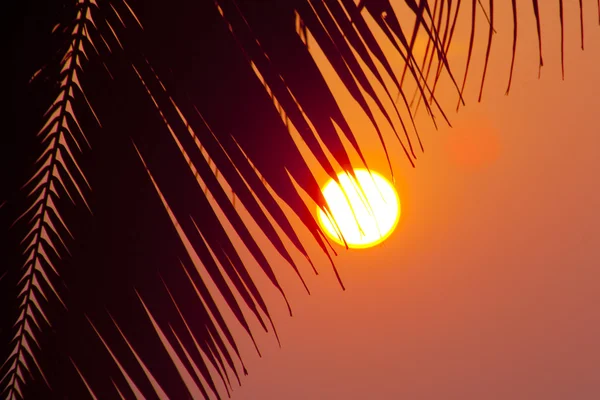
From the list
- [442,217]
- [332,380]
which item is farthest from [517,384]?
[442,217]

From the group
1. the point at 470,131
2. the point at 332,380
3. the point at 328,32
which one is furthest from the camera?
the point at 332,380

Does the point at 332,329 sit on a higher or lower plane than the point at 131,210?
higher

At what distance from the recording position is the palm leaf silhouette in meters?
0.40

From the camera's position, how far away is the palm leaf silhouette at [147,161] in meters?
0.40

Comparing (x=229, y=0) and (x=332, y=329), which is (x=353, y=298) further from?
(x=229, y=0)

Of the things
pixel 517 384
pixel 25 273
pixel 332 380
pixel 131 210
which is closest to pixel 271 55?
pixel 131 210

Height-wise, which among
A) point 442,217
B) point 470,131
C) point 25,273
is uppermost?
point 470,131

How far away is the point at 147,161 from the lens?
479 millimetres

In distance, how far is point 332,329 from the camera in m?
3.48

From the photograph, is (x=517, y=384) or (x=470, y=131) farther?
(x=517, y=384)

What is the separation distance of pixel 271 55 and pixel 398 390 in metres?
3.76

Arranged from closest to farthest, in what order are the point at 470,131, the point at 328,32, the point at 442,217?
the point at 328,32 → the point at 470,131 → the point at 442,217

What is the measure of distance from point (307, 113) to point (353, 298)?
3.06 m

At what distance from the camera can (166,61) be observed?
441mm
